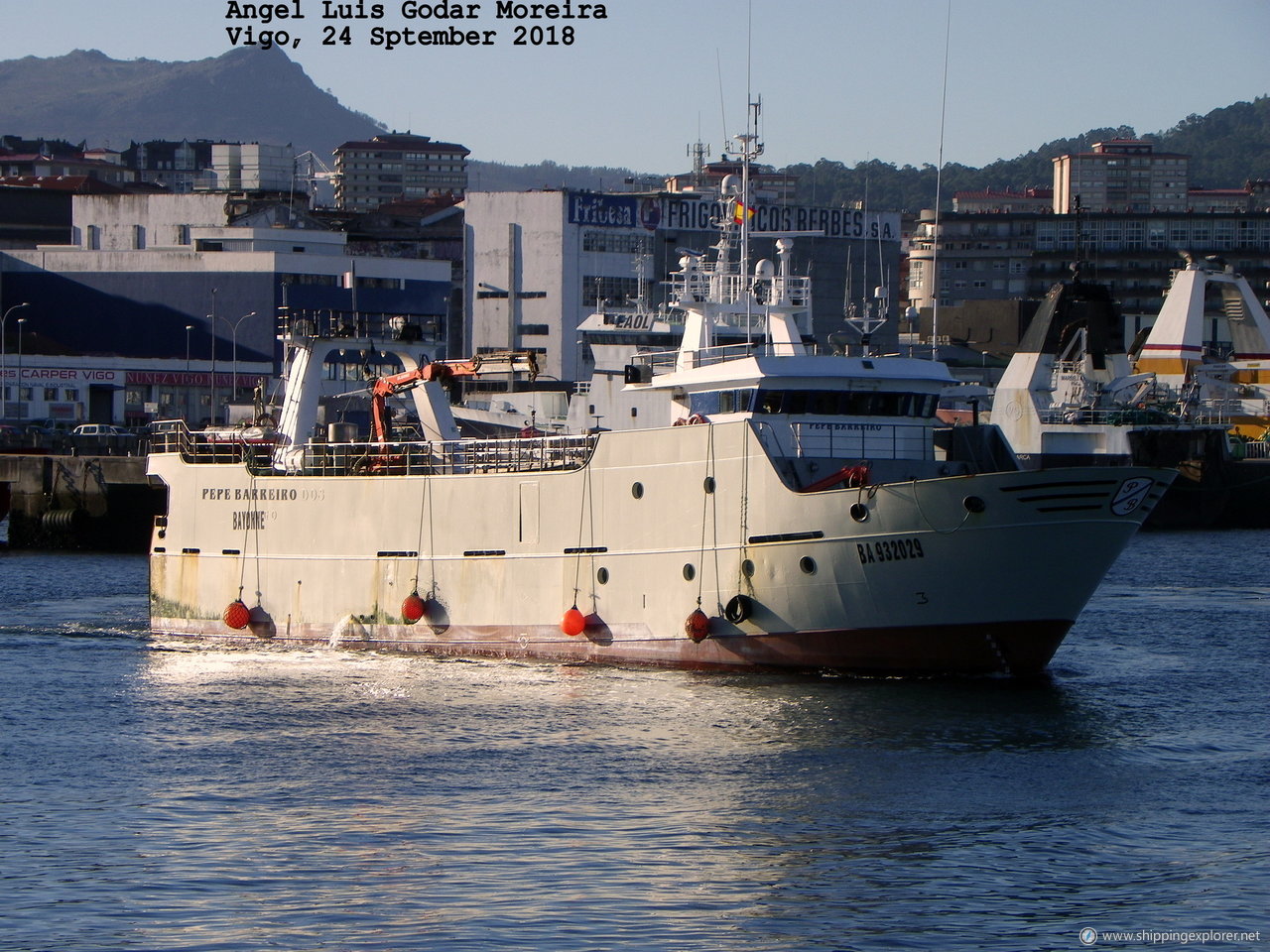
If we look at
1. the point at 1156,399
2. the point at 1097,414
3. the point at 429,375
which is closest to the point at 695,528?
the point at 429,375

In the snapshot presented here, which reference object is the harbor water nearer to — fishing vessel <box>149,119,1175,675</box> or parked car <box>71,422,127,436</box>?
fishing vessel <box>149,119,1175,675</box>

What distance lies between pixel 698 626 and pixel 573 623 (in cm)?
268

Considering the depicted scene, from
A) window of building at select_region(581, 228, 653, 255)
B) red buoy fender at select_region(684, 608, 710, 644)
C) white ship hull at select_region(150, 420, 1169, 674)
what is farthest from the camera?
window of building at select_region(581, 228, 653, 255)

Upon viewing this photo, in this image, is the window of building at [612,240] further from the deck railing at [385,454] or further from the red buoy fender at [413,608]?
the red buoy fender at [413,608]

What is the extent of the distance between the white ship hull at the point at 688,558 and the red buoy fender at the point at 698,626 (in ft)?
0.71

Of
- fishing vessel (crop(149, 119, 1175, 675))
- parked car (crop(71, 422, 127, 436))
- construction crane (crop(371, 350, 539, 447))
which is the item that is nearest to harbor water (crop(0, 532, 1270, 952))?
fishing vessel (crop(149, 119, 1175, 675))

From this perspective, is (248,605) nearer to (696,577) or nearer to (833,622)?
(696,577)

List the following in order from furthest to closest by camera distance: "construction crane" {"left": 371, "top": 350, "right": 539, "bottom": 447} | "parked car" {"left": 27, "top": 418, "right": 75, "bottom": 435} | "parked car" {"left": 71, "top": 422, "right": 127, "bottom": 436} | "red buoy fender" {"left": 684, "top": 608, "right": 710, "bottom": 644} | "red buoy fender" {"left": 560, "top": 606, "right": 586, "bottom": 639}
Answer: "parked car" {"left": 27, "top": 418, "right": 75, "bottom": 435}
"parked car" {"left": 71, "top": 422, "right": 127, "bottom": 436}
"construction crane" {"left": 371, "top": 350, "right": 539, "bottom": 447}
"red buoy fender" {"left": 560, "top": 606, "right": 586, "bottom": 639}
"red buoy fender" {"left": 684, "top": 608, "right": 710, "bottom": 644}

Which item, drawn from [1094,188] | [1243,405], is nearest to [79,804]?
[1243,405]

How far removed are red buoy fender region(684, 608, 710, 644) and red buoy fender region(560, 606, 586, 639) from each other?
233 centimetres

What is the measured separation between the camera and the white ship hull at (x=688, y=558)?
1000 inches

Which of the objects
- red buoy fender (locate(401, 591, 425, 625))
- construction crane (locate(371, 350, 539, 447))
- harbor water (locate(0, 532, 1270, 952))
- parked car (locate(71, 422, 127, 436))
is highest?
construction crane (locate(371, 350, 539, 447))

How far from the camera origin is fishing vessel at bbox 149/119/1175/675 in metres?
25.6

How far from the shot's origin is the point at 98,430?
235 ft
